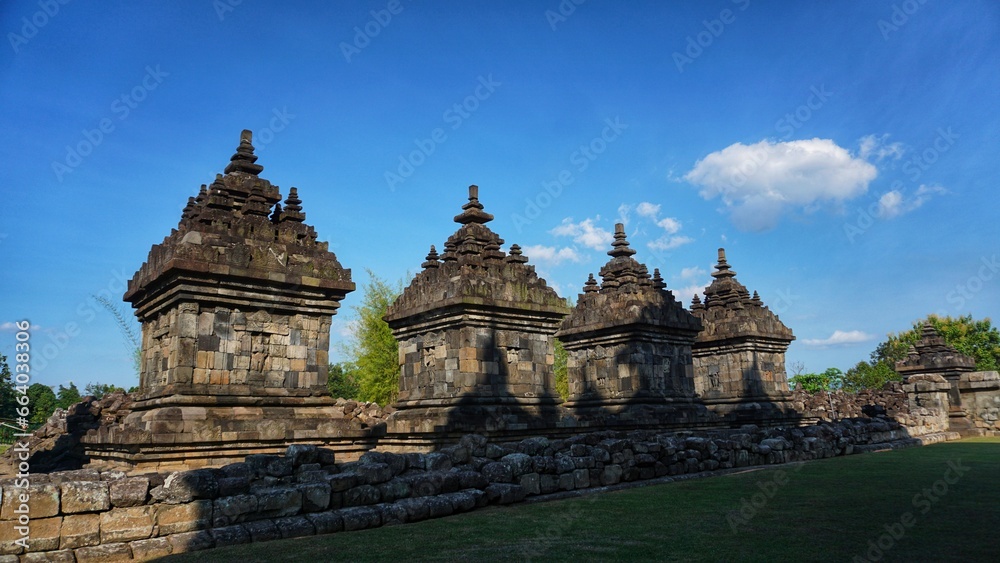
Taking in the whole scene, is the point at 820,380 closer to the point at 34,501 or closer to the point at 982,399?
the point at 982,399

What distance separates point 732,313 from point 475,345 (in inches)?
506

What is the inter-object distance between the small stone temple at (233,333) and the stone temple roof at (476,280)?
2.07 meters

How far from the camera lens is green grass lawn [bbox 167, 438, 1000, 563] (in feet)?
17.9

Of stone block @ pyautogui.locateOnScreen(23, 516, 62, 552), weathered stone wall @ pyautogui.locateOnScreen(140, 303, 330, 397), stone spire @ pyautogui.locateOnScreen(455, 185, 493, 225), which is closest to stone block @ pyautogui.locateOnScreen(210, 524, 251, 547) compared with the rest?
stone block @ pyautogui.locateOnScreen(23, 516, 62, 552)

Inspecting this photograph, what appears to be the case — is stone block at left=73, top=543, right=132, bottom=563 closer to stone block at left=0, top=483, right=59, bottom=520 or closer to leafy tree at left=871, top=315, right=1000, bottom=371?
stone block at left=0, top=483, right=59, bottom=520

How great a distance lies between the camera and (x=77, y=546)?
17.9 ft

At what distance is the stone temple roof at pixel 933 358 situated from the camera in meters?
25.4

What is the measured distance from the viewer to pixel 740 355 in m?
22.4

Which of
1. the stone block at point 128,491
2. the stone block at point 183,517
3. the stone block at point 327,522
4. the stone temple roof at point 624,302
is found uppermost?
the stone temple roof at point 624,302

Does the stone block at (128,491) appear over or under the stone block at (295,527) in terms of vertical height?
over

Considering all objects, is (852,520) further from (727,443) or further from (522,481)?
(727,443)

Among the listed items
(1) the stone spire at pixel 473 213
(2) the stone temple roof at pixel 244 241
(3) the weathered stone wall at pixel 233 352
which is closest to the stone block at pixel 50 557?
(3) the weathered stone wall at pixel 233 352

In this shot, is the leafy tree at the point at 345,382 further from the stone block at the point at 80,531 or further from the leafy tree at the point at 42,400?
the stone block at the point at 80,531

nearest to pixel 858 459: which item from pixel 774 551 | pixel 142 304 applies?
pixel 774 551
